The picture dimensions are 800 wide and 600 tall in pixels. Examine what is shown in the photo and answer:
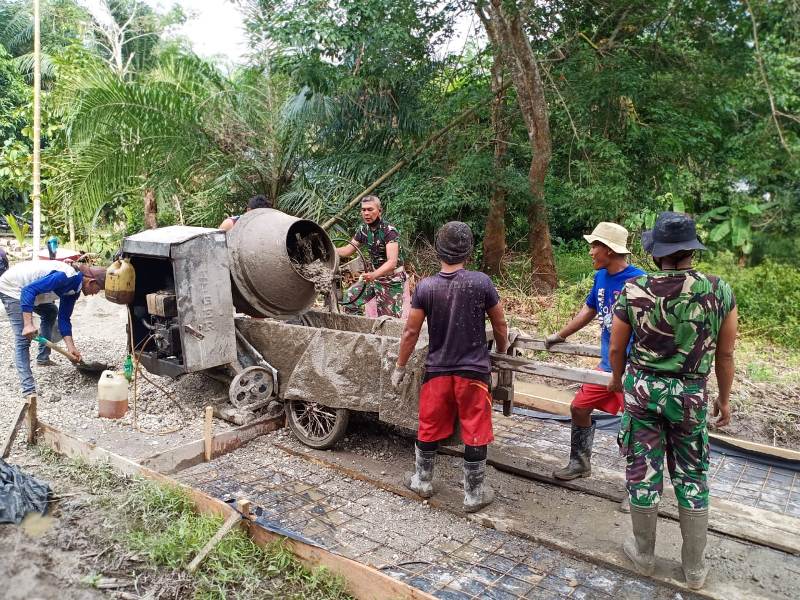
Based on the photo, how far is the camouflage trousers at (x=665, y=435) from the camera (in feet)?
10.1

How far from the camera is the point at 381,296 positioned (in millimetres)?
6133

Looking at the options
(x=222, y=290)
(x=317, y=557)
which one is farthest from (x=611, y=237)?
(x=222, y=290)

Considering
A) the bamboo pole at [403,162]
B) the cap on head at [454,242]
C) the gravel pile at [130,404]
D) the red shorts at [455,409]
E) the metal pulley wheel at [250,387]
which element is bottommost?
the gravel pile at [130,404]

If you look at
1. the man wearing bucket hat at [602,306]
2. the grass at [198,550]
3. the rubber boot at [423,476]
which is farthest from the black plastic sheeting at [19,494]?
the man wearing bucket hat at [602,306]

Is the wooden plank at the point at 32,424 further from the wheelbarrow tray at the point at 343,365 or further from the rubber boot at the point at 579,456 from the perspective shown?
the rubber boot at the point at 579,456

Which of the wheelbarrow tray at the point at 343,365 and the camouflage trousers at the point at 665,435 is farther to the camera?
the wheelbarrow tray at the point at 343,365

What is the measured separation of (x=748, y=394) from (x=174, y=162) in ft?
27.5

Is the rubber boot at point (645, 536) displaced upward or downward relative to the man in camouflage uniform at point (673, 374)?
downward

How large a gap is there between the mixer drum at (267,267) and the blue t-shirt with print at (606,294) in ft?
8.40

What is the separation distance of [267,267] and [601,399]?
2.87 metres

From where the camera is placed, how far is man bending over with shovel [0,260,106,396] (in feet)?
18.0

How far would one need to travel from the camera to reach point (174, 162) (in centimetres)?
995

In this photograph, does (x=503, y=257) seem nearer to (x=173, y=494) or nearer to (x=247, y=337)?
(x=247, y=337)

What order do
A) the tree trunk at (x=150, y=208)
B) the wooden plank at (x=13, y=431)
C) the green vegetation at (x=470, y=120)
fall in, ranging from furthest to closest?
1. the tree trunk at (x=150, y=208)
2. the green vegetation at (x=470, y=120)
3. the wooden plank at (x=13, y=431)
